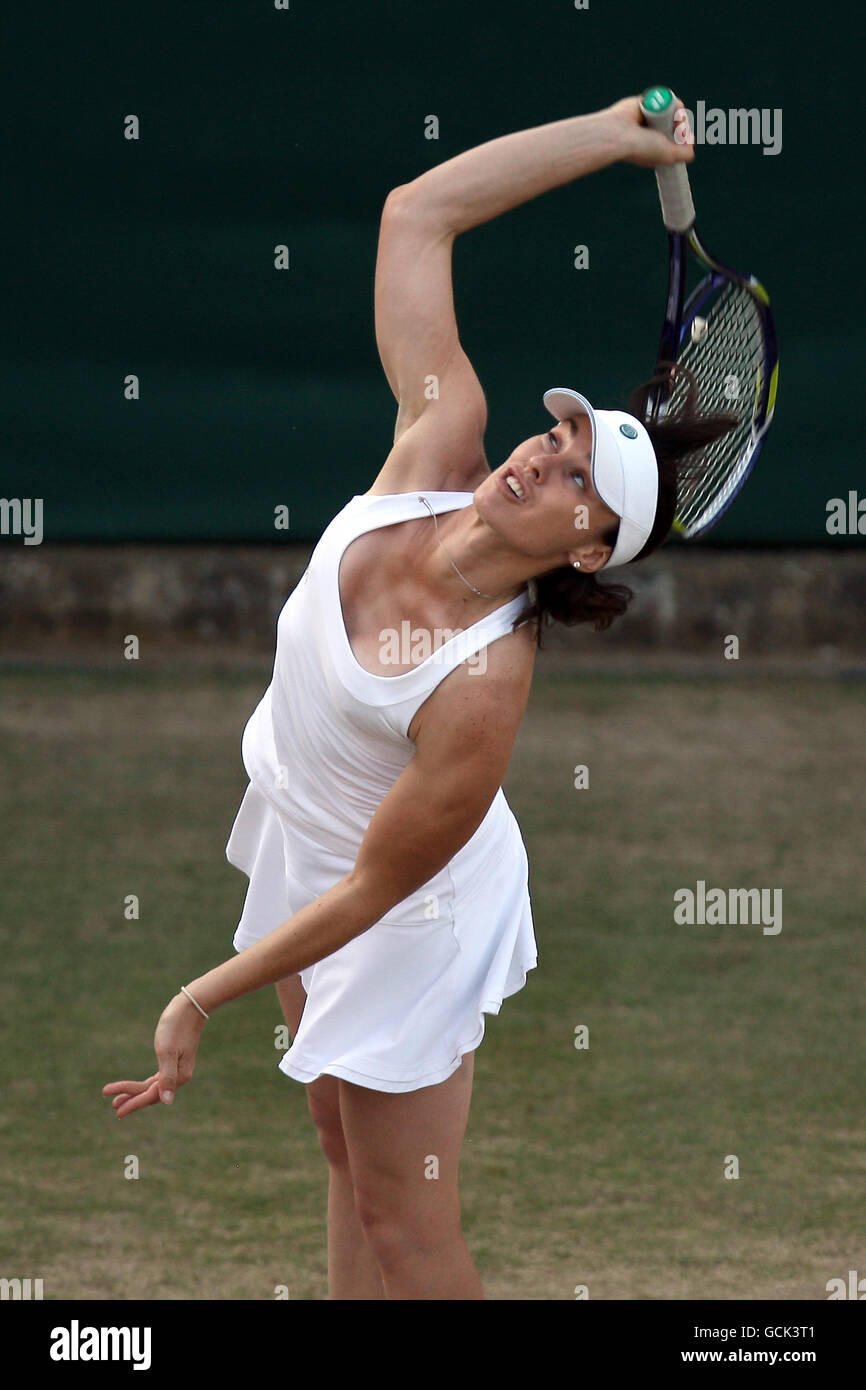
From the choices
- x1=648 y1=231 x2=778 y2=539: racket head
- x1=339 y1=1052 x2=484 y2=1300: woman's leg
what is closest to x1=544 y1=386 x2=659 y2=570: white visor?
x1=648 y1=231 x2=778 y2=539: racket head

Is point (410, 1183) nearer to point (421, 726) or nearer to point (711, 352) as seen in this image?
point (421, 726)

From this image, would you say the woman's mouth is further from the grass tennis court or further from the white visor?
the grass tennis court

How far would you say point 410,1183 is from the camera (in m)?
2.33

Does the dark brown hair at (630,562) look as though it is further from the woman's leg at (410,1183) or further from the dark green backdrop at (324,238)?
the dark green backdrop at (324,238)

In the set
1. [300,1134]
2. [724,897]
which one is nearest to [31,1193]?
[300,1134]

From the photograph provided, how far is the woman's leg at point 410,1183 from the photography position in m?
2.34

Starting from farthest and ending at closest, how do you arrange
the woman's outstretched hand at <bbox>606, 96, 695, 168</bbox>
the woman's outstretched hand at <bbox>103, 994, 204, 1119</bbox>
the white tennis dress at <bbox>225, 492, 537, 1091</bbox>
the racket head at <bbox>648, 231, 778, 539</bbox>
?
the racket head at <bbox>648, 231, 778, 539</bbox> → the woman's outstretched hand at <bbox>606, 96, 695, 168</bbox> → the white tennis dress at <bbox>225, 492, 537, 1091</bbox> → the woman's outstretched hand at <bbox>103, 994, 204, 1119</bbox>

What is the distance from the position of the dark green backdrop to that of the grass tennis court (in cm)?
127

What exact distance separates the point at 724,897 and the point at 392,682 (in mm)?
2763

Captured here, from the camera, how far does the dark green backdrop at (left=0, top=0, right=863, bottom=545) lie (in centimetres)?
711

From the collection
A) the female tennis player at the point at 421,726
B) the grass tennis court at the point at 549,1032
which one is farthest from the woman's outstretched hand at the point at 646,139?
the grass tennis court at the point at 549,1032

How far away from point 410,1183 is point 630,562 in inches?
32.9

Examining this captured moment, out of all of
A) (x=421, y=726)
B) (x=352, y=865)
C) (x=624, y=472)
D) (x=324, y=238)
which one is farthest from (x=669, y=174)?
(x=324, y=238)
